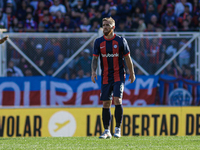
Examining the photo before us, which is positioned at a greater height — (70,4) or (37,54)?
(70,4)

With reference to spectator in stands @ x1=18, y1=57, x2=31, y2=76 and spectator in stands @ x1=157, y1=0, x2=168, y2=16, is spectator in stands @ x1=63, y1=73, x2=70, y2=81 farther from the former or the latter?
spectator in stands @ x1=157, y1=0, x2=168, y2=16

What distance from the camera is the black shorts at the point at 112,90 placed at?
6918 mm

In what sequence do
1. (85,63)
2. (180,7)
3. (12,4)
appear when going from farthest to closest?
(12,4)
(180,7)
(85,63)

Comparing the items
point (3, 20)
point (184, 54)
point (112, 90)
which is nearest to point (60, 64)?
point (184, 54)

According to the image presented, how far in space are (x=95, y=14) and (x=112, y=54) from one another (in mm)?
7723

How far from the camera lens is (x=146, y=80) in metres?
11.8


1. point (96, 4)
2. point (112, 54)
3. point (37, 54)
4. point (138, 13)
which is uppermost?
point (96, 4)

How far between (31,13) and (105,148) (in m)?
10.0

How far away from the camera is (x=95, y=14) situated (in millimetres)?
14430

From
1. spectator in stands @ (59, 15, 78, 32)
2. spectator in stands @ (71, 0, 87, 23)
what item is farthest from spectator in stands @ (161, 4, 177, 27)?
spectator in stands @ (59, 15, 78, 32)

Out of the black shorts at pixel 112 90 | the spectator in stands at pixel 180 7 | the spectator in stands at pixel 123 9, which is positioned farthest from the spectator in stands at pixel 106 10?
the black shorts at pixel 112 90

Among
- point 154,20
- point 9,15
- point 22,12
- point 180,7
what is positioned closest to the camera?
point 154,20

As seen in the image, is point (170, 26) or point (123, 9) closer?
point (170, 26)

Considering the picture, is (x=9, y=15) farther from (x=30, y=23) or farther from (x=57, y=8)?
(x=57, y=8)
